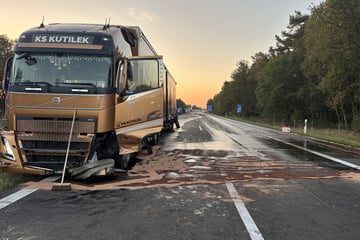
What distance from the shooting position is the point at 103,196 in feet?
24.1

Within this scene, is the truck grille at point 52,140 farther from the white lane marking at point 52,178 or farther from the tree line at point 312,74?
the tree line at point 312,74

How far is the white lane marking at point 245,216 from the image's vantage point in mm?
5129

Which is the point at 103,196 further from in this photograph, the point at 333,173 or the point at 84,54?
the point at 333,173

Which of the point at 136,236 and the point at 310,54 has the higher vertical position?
the point at 310,54

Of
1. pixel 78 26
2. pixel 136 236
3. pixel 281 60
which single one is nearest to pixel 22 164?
pixel 78 26

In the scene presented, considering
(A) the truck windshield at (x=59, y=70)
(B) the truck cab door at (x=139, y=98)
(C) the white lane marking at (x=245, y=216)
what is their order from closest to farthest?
1. (C) the white lane marking at (x=245, y=216)
2. (A) the truck windshield at (x=59, y=70)
3. (B) the truck cab door at (x=139, y=98)

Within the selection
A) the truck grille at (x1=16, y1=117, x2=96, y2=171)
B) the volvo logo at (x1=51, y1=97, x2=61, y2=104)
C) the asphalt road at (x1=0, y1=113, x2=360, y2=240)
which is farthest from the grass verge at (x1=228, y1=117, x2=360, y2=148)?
the volvo logo at (x1=51, y1=97, x2=61, y2=104)

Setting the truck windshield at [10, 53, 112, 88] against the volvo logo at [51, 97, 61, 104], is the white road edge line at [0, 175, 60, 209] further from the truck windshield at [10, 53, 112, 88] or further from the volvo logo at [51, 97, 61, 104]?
the truck windshield at [10, 53, 112, 88]

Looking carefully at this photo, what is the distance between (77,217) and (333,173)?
7.29m

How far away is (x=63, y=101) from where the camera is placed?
867 cm

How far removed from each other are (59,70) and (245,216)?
5.42 meters

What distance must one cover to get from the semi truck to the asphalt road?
63 centimetres

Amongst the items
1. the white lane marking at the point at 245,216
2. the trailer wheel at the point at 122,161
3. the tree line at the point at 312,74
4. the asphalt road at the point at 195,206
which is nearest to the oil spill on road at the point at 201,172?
the asphalt road at the point at 195,206

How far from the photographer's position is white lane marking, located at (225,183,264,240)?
5.13 metres
